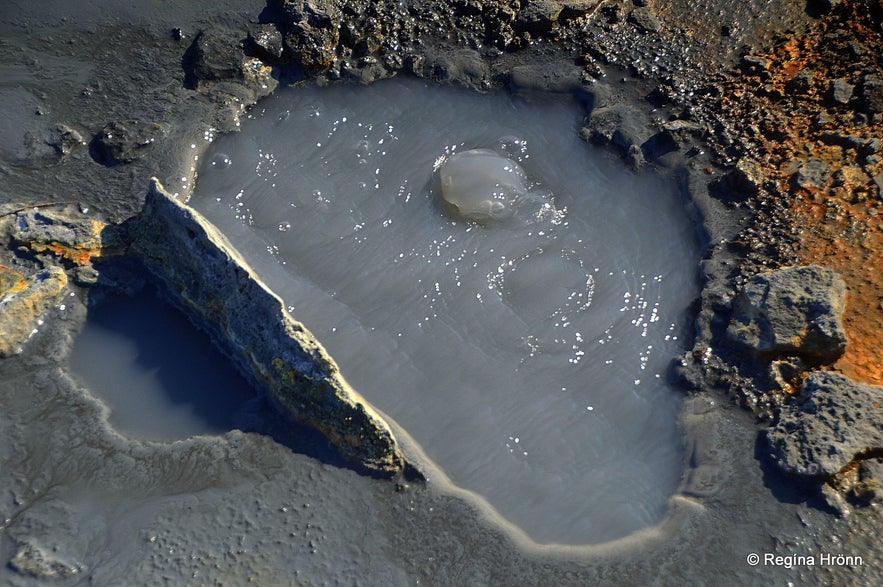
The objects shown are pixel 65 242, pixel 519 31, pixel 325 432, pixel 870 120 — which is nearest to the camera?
pixel 325 432

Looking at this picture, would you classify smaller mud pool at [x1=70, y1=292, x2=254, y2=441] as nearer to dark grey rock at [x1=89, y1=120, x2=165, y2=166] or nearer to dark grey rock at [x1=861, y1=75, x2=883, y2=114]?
dark grey rock at [x1=89, y1=120, x2=165, y2=166]

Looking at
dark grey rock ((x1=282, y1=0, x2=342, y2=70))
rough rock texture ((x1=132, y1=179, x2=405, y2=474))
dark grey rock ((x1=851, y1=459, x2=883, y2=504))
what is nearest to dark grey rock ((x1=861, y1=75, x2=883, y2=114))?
dark grey rock ((x1=851, y1=459, x2=883, y2=504))

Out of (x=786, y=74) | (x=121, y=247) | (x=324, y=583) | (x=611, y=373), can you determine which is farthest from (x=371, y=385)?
(x=786, y=74)

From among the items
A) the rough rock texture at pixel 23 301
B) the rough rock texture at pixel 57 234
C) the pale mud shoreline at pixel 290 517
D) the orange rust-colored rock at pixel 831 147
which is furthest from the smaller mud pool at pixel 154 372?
the orange rust-colored rock at pixel 831 147

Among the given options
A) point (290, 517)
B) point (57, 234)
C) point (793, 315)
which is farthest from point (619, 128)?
point (57, 234)

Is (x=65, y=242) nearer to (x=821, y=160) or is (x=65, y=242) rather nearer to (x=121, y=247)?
(x=121, y=247)

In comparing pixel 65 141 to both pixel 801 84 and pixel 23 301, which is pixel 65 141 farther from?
pixel 801 84
